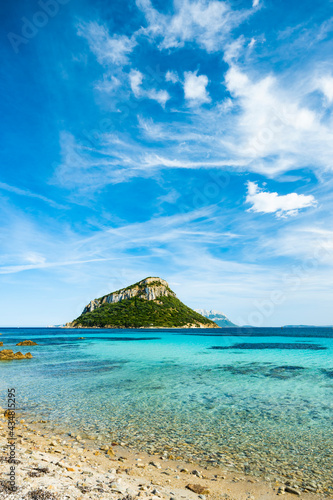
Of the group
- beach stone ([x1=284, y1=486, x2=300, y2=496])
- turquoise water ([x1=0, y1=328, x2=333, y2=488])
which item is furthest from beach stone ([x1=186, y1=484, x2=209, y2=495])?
beach stone ([x1=284, y1=486, x2=300, y2=496])

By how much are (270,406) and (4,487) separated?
18.2 meters

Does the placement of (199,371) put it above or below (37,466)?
below

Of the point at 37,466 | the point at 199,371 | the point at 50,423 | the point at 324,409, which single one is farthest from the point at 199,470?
the point at 199,371

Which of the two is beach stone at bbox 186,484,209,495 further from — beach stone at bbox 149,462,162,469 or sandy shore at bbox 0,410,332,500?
beach stone at bbox 149,462,162,469

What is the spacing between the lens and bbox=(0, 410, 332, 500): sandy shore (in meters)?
8.75

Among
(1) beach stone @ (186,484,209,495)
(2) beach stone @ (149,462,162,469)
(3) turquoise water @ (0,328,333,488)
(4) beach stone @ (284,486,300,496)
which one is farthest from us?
(3) turquoise water @ (0,328,333,488)

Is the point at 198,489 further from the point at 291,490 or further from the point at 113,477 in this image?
the point at 291,490

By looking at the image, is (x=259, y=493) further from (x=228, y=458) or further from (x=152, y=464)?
(x=152, y=464)

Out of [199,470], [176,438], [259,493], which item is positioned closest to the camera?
[259,493]

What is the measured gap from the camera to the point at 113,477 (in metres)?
10.4

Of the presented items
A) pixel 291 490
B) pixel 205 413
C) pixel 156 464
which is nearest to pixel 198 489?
pixel 156 464

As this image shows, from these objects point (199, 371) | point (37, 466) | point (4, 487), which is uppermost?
point (4, 487)

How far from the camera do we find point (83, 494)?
857 centimetres

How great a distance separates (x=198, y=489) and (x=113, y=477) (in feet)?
10.4
